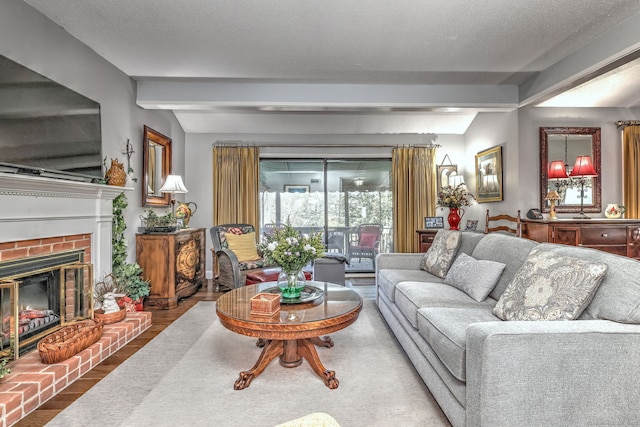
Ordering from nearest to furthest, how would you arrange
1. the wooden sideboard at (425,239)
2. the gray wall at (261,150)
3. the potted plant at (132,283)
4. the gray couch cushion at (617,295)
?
the gray couch cushion at (617,295)
the potted plant at (132,283)
the wooden sideboard at (425,239)
the gray wall at (261,150)

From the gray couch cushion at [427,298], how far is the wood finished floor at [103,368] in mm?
1672

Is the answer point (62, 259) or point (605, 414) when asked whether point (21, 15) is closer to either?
point (62, 259)

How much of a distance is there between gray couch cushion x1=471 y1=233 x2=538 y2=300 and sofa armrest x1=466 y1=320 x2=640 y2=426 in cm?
96

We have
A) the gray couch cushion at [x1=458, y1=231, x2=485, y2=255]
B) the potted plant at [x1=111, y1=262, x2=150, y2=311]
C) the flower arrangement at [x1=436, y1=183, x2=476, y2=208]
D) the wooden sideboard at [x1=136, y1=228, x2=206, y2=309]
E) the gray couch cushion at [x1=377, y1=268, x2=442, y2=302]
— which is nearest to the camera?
the gray couch cushion at [x1=377, y1=268, x2=442, y2=302]

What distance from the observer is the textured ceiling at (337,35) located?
241 cm

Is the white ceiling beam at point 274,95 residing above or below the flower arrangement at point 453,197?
above

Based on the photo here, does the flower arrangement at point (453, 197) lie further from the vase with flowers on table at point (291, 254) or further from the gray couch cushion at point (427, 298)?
the vase with flowers on table at point (291, 254)

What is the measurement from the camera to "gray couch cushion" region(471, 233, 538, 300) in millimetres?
2322

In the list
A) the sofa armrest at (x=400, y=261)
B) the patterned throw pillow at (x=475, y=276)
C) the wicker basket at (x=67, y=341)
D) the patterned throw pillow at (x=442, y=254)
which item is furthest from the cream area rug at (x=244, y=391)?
the sofa armrest at (x=400, y=261)

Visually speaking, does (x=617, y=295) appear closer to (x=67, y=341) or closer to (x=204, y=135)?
(x=67, y=341)

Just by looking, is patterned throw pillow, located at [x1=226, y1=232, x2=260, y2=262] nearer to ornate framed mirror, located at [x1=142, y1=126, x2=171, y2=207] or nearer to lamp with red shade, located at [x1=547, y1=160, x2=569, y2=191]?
ornate framed mirror, located at [x1=142, y1=126, x2=171, y2=207]

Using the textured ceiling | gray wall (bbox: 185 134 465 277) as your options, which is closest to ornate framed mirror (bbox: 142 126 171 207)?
gray wall (bbox: 185 134 465 277)

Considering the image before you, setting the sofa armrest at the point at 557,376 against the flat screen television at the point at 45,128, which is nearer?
the sofa armrest at the point at 557,376

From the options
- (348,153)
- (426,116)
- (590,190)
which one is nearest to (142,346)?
(348,153)
